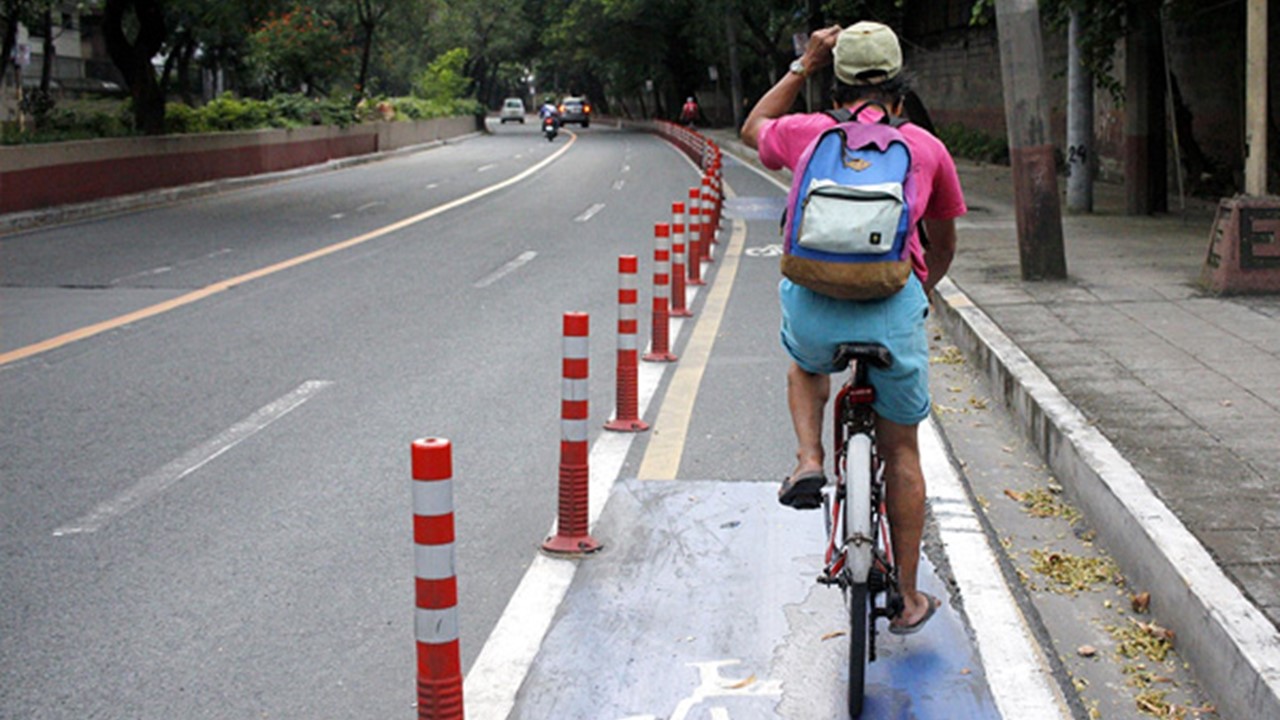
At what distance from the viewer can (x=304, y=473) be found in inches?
284

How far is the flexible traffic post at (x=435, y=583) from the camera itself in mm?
3627

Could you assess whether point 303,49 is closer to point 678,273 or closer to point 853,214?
point 678,273

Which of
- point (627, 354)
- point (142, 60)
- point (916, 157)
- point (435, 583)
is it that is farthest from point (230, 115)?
point (435, 583)

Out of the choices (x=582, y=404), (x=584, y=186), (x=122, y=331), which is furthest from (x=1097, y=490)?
(x=584, y=186)

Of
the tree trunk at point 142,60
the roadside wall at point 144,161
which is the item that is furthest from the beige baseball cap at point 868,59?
the tree trunk at point 142,60

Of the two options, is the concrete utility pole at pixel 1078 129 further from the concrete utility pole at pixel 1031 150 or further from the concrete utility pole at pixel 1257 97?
the concrete utility pole at pixel 1257 97

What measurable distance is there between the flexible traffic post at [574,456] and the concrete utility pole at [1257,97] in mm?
7625

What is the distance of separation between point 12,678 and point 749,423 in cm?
453

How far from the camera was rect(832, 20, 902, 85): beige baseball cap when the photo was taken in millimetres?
4617

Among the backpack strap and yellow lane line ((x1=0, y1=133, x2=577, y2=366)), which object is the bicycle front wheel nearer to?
the backpack strap

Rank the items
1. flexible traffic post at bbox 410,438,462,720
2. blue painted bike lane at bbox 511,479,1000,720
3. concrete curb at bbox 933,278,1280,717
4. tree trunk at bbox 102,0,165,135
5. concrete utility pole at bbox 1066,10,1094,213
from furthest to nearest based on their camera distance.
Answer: tree trunk at bbox 102,0,165,135 < concrete utility pole at bbox 1066,10,1094,213 < blue painted bike lane at bbox 511,479,1000,720 < concrete curb at bbox 933,278,1280,717 < flexible traffic post at bbox 410,438,462,720

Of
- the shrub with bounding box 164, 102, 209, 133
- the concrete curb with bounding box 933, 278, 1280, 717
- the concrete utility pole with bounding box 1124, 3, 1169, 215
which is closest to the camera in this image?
the concrete curb with bounding box 933, 278, 1280, 717

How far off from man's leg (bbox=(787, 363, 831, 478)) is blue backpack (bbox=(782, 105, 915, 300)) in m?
0.45

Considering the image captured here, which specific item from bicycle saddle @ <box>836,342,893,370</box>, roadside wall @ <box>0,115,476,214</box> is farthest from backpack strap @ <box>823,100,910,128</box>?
roadside wall @ <box>0,115,476,214</box>
